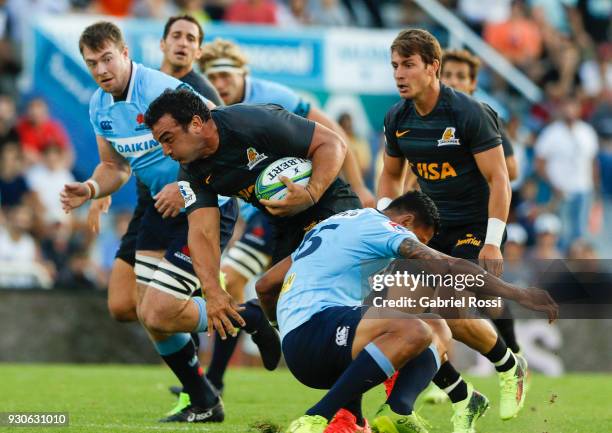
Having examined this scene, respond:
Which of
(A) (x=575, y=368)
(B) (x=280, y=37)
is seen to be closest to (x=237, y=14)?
(B) (x=280, y=37)

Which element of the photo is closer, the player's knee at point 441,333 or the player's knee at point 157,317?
the player's knee at point 441,333

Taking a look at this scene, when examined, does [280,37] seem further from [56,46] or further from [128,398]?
[128,398]

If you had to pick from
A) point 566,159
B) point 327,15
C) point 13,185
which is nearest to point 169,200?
point 13,185

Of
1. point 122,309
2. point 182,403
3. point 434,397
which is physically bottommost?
point 434,397

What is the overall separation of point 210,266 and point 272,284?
0.43 m

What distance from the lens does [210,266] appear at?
698 cm

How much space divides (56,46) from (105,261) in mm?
2734

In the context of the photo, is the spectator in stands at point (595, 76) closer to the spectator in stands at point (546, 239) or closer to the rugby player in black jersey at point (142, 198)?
Result: the spectator in stands at point (546, 239)

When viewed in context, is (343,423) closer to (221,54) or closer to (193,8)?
(221,54)

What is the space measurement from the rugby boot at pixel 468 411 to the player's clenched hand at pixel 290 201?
153 centimetres

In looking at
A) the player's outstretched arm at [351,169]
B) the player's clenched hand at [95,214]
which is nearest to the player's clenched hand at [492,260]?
the player's outstretched arm at [351,169]

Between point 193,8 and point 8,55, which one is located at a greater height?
point 193,8

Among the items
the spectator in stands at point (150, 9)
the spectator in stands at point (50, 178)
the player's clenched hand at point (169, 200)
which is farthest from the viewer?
the spectator in stands at point (150, 9)

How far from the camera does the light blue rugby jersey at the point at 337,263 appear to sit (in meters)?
6.24
